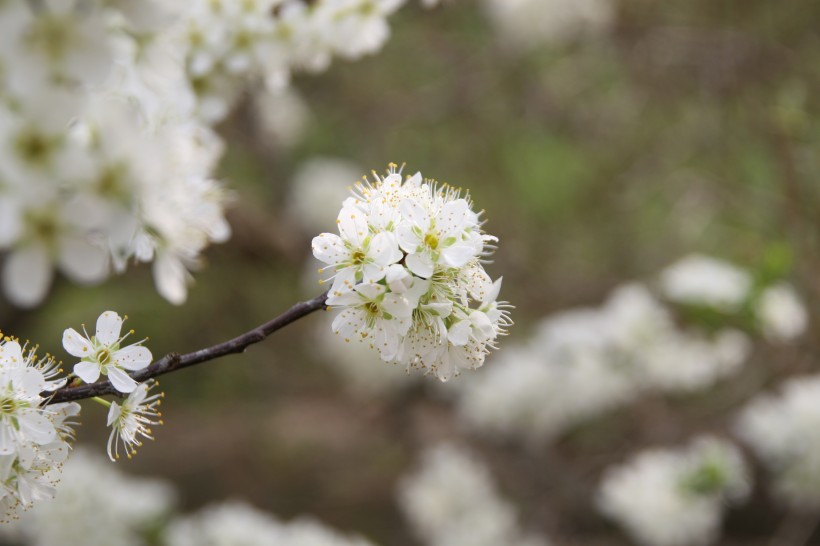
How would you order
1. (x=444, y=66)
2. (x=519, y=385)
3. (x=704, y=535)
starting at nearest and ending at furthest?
(x=704, y=535) < (x=519, y=385) < (x=444, y=66)

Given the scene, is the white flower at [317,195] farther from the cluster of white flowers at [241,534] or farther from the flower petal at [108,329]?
the flower petal at [108,329]

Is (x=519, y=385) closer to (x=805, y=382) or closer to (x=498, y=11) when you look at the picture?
(x=805, y=382)

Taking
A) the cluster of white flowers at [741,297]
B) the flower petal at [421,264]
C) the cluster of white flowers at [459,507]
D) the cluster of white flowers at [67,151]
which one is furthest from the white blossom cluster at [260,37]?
the cluster of white flowers at [459,507]

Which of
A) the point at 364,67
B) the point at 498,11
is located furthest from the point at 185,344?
the point at 498,11

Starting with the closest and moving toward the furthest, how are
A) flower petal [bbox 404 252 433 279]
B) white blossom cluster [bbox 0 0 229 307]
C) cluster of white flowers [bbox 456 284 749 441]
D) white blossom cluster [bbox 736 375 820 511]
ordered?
white blossom cluster [bbox 0 0 229 307] → flower petal [bbox 404 252 433 279] → white blossom cluster [bbox 736 375 820 511] → cluster of white flowers [bbox 456 284 749 441]

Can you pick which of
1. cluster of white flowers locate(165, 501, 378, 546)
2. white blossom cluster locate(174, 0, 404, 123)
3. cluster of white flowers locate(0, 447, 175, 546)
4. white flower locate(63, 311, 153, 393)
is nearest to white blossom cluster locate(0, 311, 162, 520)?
white flower locate(63, 311, 153, 393)

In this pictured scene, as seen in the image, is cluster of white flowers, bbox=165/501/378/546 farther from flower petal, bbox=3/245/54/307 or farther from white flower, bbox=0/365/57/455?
flower petal, bbox=3/245/54/307
